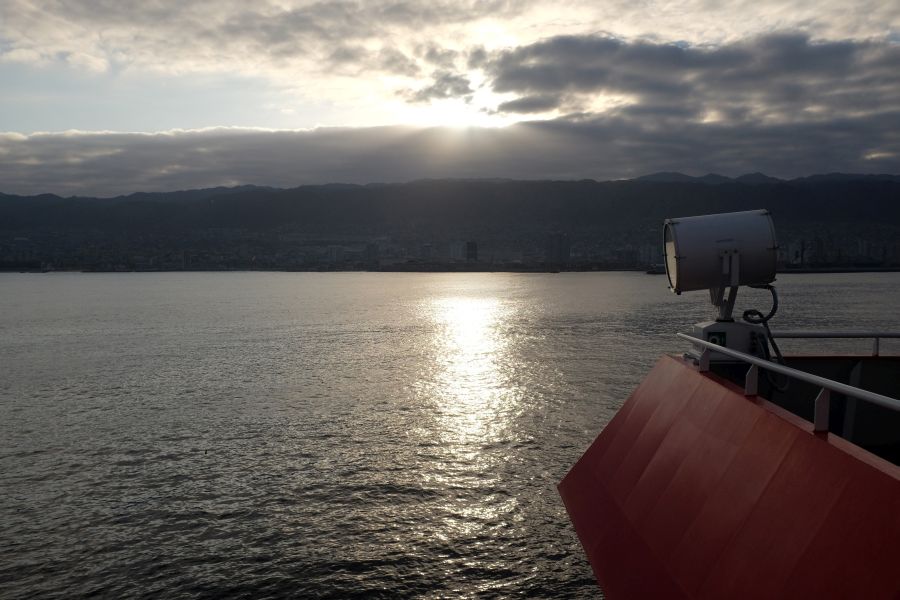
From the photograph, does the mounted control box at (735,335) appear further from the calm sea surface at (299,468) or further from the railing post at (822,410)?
the calm sea surface at (299,468)

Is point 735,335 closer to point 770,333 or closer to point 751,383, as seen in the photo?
point 770,333

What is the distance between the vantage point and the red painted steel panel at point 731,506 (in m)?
5.25

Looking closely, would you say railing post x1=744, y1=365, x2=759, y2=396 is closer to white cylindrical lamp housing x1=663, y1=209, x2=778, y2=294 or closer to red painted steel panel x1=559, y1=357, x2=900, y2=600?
red painted steel panel x1=559, y1=357, x2=900, y2=600

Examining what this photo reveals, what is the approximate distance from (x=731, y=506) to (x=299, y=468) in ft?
45.9

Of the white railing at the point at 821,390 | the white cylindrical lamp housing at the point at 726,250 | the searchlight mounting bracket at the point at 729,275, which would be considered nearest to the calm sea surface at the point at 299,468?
the searchlight mounting bracket at the point at 729,275

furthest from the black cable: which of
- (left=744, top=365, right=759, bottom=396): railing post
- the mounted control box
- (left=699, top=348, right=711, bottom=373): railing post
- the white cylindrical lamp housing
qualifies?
(left=744, top=365, right=759, bottom=396): railing post

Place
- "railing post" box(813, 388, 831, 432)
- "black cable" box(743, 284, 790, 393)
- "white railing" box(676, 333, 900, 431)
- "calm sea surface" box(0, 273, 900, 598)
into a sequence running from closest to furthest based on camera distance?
"white railing" box(676, 333, 900, 431) → "railing post" box(813, 388, 831, 432) → "black cable" box(743, 284, 790, 393) → "calm sea surface" box(0, 273, 900, 598)

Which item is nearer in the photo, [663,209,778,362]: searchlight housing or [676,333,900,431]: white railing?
[676,333,900,431]: white railing

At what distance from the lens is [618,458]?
1130 cm

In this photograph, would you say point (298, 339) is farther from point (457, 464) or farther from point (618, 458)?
point (618, 458)

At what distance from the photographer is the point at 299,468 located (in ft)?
61.9

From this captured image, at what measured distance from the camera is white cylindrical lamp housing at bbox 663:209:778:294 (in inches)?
426

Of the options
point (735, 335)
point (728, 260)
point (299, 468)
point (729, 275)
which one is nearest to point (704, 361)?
point (735, 335)

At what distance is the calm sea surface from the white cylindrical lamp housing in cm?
564
